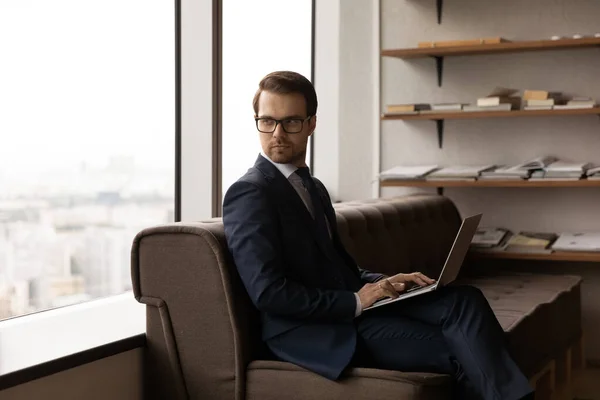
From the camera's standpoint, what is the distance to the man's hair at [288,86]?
2768mm

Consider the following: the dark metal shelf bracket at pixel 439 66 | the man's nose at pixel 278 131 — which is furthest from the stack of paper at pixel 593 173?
the man's nose at pixel 278 131

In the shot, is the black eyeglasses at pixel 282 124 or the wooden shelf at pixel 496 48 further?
the wooden shelf at pixel 496 48

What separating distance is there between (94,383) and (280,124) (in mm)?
929

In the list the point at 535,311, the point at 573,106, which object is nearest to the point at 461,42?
the point at 573,106

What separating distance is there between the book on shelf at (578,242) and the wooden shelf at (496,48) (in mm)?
945

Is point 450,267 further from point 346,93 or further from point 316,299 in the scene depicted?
point 346,93

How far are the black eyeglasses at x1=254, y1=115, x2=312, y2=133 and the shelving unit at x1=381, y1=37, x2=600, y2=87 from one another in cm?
214

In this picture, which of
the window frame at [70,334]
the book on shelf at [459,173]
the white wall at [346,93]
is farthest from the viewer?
the white wall at [346,93]

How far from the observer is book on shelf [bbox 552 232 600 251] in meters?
4.47

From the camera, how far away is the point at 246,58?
4.68 meters

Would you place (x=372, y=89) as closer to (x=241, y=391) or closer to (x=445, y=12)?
(x=445, y=12)

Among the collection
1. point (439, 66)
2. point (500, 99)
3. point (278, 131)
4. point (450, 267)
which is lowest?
point (450, 267)

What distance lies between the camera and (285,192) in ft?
9.03

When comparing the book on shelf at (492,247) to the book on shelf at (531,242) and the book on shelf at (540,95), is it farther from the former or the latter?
the book on shelf at (540,95)
